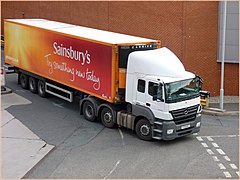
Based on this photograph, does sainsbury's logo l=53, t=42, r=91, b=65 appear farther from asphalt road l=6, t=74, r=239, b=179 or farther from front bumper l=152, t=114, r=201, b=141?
front bumper l=152, t=114, r=201, b=141

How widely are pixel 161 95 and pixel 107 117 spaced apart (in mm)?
3155

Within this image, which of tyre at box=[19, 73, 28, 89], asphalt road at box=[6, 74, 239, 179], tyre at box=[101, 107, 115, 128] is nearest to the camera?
asphalt road at box=[6, 74, 239, 179]

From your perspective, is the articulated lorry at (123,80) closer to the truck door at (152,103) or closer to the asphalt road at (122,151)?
the truck door at (152,103)

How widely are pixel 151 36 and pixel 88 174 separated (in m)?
13.5

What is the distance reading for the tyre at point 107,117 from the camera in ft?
62.6

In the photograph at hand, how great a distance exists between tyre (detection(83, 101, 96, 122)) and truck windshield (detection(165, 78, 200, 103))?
13.3ft

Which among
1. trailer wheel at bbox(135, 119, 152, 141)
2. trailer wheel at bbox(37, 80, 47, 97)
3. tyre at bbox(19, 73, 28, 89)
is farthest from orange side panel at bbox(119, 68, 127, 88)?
tyre at bbox(19, 73, 28, 89)

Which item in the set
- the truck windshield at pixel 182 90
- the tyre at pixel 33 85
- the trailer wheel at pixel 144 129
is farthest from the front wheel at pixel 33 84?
the truck windshield at pixel 182 90

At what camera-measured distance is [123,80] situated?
18.4m

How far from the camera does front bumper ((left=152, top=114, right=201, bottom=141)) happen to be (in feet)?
56.0

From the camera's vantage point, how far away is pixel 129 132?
18938 millimetres

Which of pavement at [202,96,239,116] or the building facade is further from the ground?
the building facade

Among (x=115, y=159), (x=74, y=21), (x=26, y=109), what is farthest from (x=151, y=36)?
(x=115, y=159)

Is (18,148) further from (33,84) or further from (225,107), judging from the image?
(225,107)
